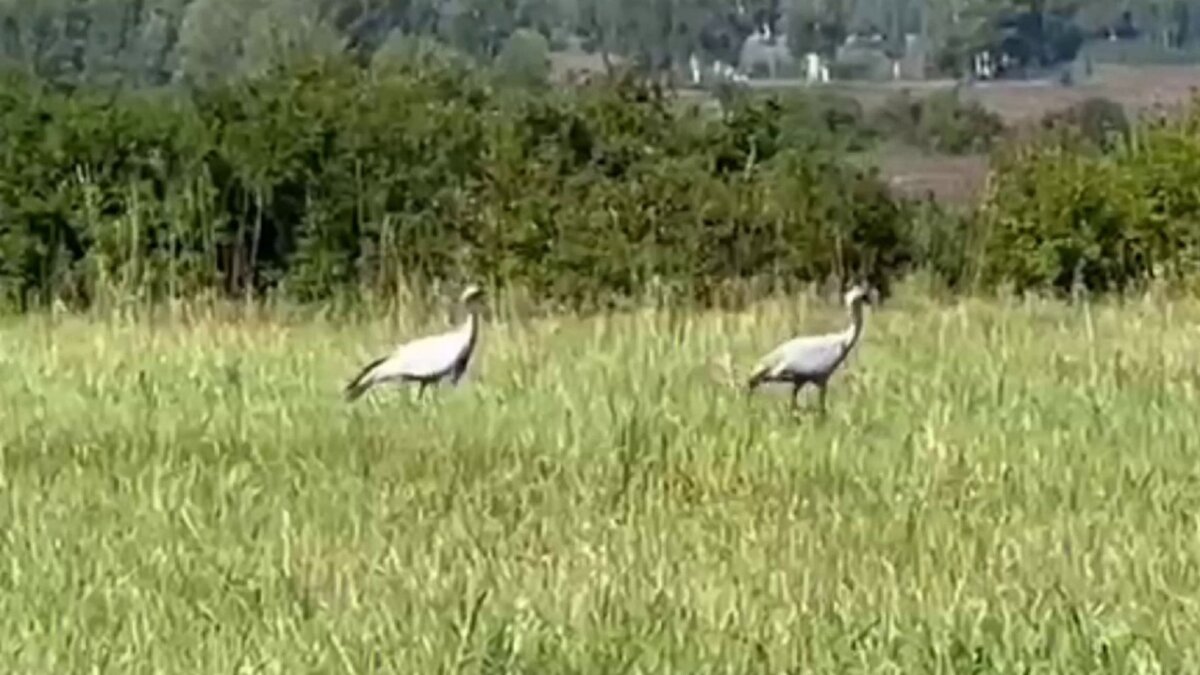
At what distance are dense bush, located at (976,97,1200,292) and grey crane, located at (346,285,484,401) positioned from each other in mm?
8579

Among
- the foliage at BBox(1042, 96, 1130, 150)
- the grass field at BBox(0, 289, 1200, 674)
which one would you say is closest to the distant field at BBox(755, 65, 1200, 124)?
the foliage at BBox(1042, 96, 1130, 150)

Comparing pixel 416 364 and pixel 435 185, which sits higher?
pixel 435 185

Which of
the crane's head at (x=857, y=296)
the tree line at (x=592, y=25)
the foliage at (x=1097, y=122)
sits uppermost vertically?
the tree line at (x=592, y=25)

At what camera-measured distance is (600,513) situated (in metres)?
5.82

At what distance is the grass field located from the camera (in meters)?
4.38

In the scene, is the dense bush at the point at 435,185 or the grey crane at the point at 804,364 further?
the dense bush at the point at 435,185

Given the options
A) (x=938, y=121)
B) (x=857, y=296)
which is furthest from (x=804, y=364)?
(x=938, y=121)

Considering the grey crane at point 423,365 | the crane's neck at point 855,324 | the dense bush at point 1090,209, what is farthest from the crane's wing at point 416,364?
the dense bush at point 1090,209

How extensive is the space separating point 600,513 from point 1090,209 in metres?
14.0

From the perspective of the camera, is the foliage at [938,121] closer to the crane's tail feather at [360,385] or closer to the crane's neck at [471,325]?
the crane's neck at [471,325]

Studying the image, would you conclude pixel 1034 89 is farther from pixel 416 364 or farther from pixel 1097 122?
pixel 416 364

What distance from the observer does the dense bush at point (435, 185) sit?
18000 mm

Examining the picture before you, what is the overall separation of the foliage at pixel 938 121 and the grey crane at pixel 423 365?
74.8 ft

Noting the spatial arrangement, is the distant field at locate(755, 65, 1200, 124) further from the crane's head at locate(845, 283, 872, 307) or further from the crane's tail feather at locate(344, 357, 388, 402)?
the crane's tail feather at locate(344, 357, 388, 402)
